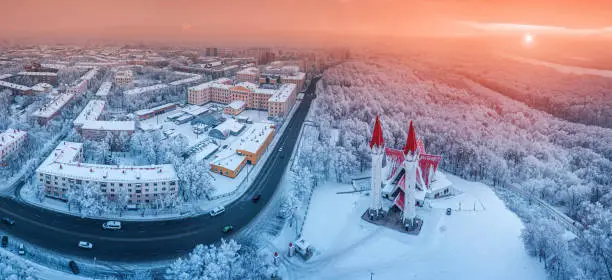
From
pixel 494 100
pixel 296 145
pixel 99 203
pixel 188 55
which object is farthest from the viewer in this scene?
pixel 188 55

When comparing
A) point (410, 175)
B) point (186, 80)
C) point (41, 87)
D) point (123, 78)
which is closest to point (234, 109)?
point (186, 80)

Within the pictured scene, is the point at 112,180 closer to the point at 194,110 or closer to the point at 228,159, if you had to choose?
the point at 228,159

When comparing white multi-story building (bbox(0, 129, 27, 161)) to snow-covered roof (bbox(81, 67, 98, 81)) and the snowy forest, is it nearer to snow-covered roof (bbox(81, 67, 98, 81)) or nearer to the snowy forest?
the snowy forest

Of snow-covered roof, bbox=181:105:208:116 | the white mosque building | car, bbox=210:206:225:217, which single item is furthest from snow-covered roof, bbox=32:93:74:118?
the white mosque building

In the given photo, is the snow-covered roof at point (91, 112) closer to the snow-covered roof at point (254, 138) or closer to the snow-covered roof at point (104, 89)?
the snow-covered roof at point (104, 89)

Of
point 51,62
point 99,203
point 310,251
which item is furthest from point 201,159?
point 51,62

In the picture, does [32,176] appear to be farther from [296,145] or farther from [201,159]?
[296,145]
